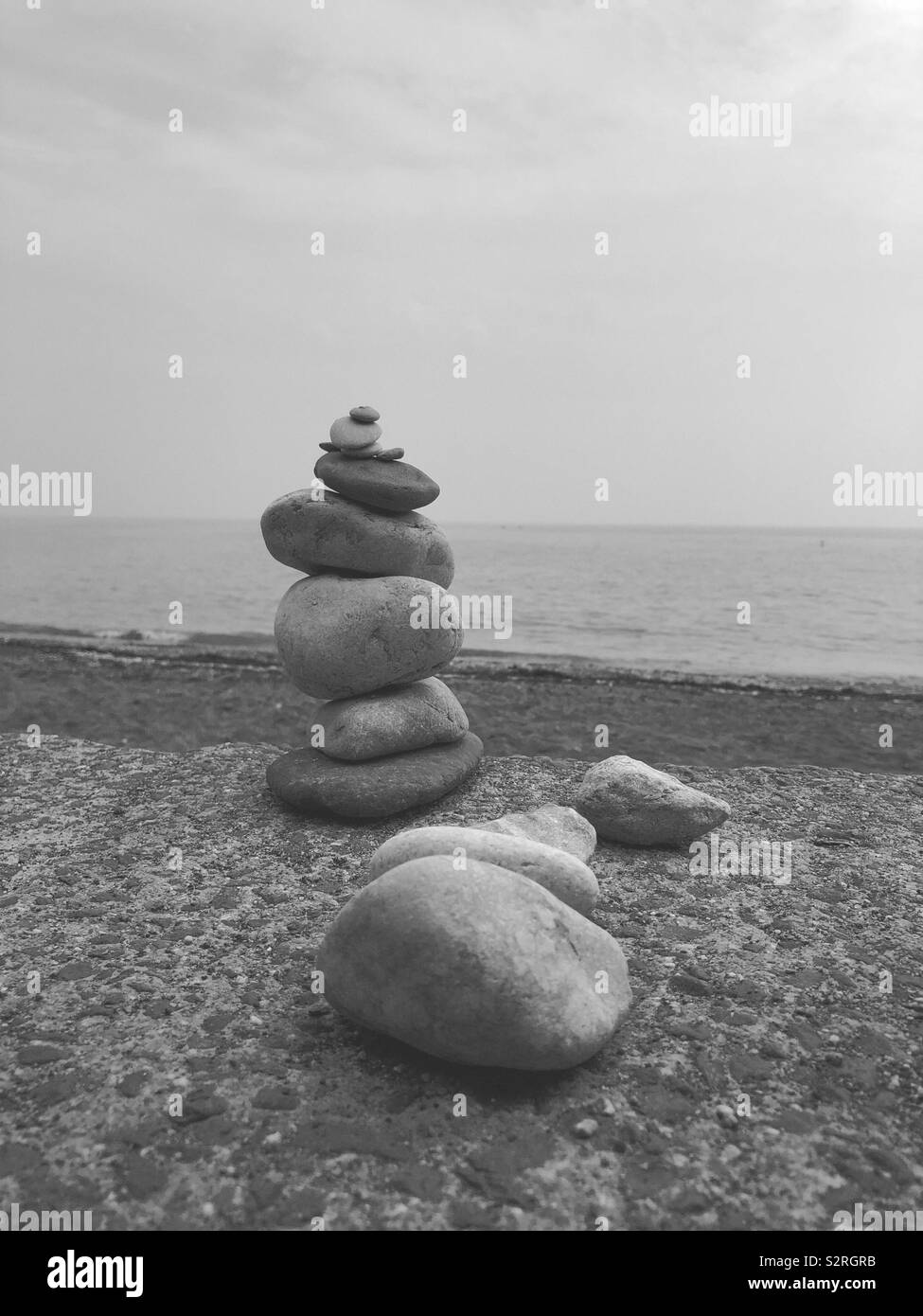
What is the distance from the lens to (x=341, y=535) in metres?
7.71

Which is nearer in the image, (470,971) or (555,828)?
(470,971)

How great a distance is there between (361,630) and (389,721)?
33.8 inches

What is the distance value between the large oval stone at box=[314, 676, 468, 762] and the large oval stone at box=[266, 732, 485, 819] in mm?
124

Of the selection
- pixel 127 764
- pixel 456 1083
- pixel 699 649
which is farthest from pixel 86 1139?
pixel 699 649

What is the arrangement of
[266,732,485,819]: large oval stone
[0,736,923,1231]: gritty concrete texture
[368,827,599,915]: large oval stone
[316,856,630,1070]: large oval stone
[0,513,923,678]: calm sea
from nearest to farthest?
[0,736,923,1231]: gritty concrete texture, [316,856,630,1070]: large oval stone, [368,827,599,915]: large oval stone, [266,732,485,819]: large oval stone, [0,513,923,678]: calm sea

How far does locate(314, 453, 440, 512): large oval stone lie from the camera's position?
7676 mm

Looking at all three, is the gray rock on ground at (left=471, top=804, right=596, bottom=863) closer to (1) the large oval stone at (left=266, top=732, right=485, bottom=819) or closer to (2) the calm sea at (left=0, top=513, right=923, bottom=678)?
(1) the large oval stone at (left=266, top=732, right=485, bottom=819)

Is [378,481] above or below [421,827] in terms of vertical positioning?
above

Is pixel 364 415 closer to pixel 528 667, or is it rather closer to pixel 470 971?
pixel 470 971

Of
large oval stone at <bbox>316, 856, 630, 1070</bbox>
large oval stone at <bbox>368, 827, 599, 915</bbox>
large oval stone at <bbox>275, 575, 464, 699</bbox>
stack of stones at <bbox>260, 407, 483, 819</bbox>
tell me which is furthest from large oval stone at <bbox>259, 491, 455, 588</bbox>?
large oval stone at <bbox>316, 856, 630, 1070</bbox>

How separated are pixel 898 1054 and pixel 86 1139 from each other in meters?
3.68

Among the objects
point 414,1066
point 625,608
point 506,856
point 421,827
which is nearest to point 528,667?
point 421,827

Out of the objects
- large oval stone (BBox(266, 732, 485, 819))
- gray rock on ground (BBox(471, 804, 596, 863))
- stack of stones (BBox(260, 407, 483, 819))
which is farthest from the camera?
stack of stones (BBox(260, 407, 483, 819))

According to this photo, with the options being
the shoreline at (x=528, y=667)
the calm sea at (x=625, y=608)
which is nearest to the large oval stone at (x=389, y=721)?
the shoreline at (x=528, y=667)
